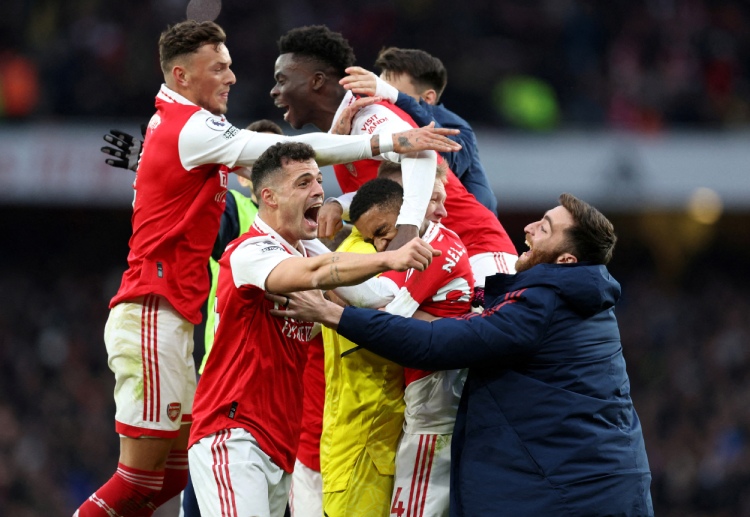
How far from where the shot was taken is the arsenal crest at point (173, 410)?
568 cm

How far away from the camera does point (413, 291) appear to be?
17.4ft

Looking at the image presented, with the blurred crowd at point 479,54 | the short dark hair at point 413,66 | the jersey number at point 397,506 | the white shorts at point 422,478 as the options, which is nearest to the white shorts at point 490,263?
the white shorts at point 422,478

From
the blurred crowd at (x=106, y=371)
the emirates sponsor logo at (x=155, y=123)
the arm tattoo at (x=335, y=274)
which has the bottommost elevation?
the blurred crowd at (x=106, y=371)

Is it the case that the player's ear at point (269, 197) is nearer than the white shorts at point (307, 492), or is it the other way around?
the player's ear at point (269, 197)

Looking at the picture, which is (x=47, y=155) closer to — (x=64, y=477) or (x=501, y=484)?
(x=64, y=477)

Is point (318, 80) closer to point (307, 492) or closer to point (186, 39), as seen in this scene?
point (186, 39)

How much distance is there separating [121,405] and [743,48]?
14304 mm

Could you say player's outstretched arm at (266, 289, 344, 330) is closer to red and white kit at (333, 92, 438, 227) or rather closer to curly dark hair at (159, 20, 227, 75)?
red and white kit at (333, 92, 438, 227)

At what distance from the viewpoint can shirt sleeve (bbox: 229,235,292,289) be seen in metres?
4.87

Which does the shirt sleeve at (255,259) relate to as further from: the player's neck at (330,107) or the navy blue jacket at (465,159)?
the navy blue jacket at (465,159)

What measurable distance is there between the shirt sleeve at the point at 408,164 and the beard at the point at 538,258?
0.52m

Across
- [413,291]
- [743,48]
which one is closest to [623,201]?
[743,48]

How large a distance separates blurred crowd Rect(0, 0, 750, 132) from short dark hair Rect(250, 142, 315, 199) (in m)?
10.7

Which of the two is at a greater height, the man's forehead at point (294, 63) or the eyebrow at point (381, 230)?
the man's forehead at point (294, 63)
